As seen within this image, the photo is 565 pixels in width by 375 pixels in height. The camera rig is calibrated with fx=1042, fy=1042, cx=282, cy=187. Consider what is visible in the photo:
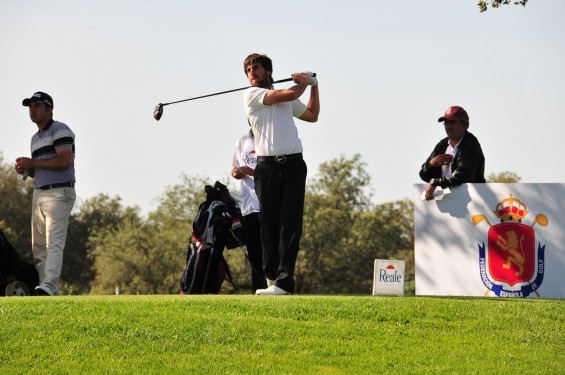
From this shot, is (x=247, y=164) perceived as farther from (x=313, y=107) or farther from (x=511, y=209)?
(x=511, y=209)

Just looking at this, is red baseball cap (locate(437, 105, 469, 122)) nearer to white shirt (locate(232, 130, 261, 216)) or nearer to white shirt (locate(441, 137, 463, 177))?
white shirt (locate(441, 137, 463, 177))

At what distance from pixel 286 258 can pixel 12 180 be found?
54895mm

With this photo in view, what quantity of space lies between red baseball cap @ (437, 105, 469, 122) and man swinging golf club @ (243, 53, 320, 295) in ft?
6.09

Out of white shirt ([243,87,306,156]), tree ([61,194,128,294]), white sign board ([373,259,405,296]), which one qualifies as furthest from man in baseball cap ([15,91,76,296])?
tree ([61,194,128,294])

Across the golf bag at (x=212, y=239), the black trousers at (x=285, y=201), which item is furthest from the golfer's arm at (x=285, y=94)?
the golf bag at (x=212, y=239)

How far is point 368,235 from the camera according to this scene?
2421 inches

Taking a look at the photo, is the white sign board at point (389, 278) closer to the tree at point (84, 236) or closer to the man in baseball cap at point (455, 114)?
the man in baseball cap at point (455, 114)

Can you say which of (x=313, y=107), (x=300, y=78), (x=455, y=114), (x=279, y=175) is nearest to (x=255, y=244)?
(x=279, y=175)

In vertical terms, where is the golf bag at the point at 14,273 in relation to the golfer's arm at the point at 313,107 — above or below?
below

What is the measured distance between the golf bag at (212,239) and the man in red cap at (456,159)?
226 cm

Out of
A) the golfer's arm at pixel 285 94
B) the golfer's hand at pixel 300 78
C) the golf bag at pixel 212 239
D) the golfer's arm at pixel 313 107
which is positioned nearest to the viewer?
the golfer's arm at pixel 285 94

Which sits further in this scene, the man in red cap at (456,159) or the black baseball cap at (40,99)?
the black baseball cap at (40,99)

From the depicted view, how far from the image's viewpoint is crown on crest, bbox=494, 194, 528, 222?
456 inches

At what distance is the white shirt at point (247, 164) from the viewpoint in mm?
11719
